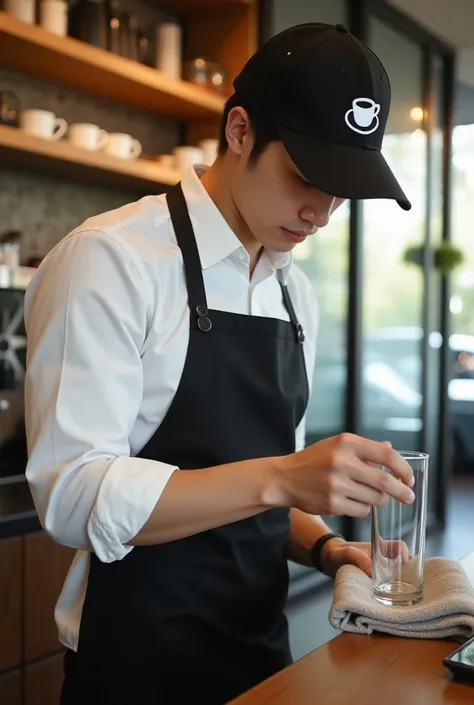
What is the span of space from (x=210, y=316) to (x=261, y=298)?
0.53ft

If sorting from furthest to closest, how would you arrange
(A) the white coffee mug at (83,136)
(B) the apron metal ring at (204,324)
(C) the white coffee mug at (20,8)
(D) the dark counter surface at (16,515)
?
(A) the white coffee mug at (83,136) → (C) the white coffee mug at (20,8) → (D) the dark counter surface at (16,515) → (B) the apron metal ring at (204,324)

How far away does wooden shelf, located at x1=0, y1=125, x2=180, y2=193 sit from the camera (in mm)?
2469

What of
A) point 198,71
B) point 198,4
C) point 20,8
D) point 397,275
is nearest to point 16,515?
point 20,8

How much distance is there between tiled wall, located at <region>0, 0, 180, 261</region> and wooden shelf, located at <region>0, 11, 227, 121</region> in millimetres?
A: 43

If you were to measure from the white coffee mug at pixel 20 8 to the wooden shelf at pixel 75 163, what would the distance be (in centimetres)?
32

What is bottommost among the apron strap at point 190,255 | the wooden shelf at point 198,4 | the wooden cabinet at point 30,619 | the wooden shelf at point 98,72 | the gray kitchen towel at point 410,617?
the wooden cabinet at point 30,619

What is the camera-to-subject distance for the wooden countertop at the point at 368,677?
826 millimetres

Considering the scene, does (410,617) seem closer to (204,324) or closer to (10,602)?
(204,324)

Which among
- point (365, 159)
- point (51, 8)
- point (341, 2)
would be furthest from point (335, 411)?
point (365, 159)

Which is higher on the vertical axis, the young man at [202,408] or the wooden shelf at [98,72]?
the wooden shelf at [98,72]

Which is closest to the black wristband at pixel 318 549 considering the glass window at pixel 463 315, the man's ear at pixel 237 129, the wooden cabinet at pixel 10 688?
the man's ear at pixel 237 129

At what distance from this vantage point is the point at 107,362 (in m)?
1.08

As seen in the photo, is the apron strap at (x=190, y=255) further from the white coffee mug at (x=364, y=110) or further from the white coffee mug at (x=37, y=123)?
the white coffee mug at (x=37, y=123)

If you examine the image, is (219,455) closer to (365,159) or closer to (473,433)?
(365,159)
